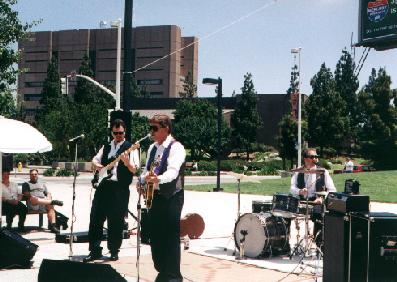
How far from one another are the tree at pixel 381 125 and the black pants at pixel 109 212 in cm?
5169

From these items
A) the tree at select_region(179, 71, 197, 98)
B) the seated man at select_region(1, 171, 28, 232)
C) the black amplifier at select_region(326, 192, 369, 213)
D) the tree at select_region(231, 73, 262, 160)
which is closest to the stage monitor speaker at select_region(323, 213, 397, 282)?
the black amplifier at select_region(326, 192, 369, 213)

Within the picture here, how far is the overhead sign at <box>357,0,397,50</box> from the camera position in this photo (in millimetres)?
22500

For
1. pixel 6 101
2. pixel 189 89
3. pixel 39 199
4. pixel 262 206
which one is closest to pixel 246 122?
pixel 189 89

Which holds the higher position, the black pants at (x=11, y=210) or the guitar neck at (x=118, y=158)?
the guitar neck at (x=118, y=158)

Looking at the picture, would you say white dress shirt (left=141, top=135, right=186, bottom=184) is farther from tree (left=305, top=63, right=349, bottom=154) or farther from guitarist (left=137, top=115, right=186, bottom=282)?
tree (left=305, top=63, right=349, bottom=154)

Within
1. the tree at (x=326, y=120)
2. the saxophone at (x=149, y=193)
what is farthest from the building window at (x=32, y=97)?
the saxophone at (x=149, y=193)

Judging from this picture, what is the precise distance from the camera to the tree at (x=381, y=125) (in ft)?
192

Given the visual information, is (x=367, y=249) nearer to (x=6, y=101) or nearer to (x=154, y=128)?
(x=154, y=128)

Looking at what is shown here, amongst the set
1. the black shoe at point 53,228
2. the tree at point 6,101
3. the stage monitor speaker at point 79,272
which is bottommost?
the black shoe at point 53,228

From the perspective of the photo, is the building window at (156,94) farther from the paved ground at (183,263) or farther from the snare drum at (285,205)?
the snare drum at (285,205)

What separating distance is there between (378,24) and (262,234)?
51.8 feet

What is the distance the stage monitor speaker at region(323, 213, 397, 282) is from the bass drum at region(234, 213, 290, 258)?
8.56ft

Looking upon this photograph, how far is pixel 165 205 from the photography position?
276 inches

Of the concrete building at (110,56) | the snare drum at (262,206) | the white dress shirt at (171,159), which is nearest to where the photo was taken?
the white dress shirt at (171,159)
